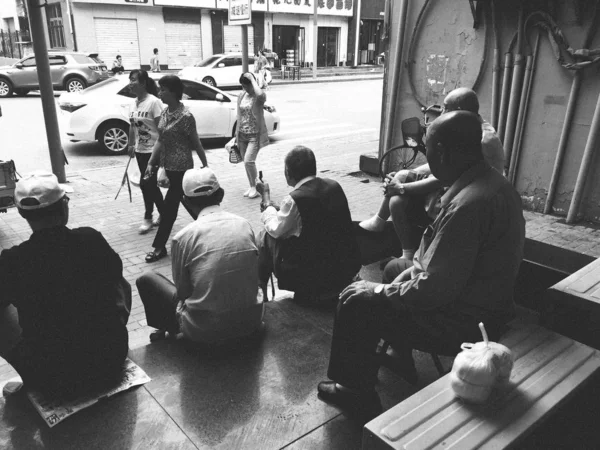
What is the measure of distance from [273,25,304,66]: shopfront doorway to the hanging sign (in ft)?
80.1

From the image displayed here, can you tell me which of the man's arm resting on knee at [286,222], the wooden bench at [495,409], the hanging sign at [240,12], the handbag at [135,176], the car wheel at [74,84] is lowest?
the car wheel at [74,84]

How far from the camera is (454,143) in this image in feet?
7.05

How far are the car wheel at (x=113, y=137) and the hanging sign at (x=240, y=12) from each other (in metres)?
3.15

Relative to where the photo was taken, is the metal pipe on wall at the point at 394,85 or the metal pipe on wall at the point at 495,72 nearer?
the metal pipe on wall at the point at 495,72

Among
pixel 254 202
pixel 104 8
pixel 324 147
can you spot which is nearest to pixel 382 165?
pixel 254 202

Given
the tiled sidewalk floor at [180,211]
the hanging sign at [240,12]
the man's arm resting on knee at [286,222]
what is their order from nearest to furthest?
the man's arm resting on knee at [286,222] → the tiled sidewalk floor at [180,211] → the hanging sign at [240,12]

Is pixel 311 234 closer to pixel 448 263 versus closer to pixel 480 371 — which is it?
pixel 448 263

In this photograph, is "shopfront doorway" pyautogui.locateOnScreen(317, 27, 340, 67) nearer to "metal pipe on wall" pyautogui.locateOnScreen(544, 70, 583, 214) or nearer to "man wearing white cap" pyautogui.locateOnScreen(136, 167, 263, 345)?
"metal pipe on wall" pyautogui.locateOnScreen(544, 70, 583, 214)

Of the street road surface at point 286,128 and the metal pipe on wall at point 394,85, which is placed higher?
the metal pipe on wall at point 394,85

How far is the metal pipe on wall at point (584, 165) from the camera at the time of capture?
567 cm

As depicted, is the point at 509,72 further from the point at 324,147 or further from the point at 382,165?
the point at 324,147

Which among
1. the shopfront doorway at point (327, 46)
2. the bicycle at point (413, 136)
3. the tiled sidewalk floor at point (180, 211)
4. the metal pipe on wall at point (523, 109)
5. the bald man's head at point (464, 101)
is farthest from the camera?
the shopfront doorway at point (327, 46)

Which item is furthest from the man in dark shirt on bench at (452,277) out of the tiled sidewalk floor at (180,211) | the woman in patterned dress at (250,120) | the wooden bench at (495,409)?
the woman in patterned dress at (250,120)

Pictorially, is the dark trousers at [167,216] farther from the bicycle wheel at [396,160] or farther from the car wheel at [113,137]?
the car wheel at [113,137]
